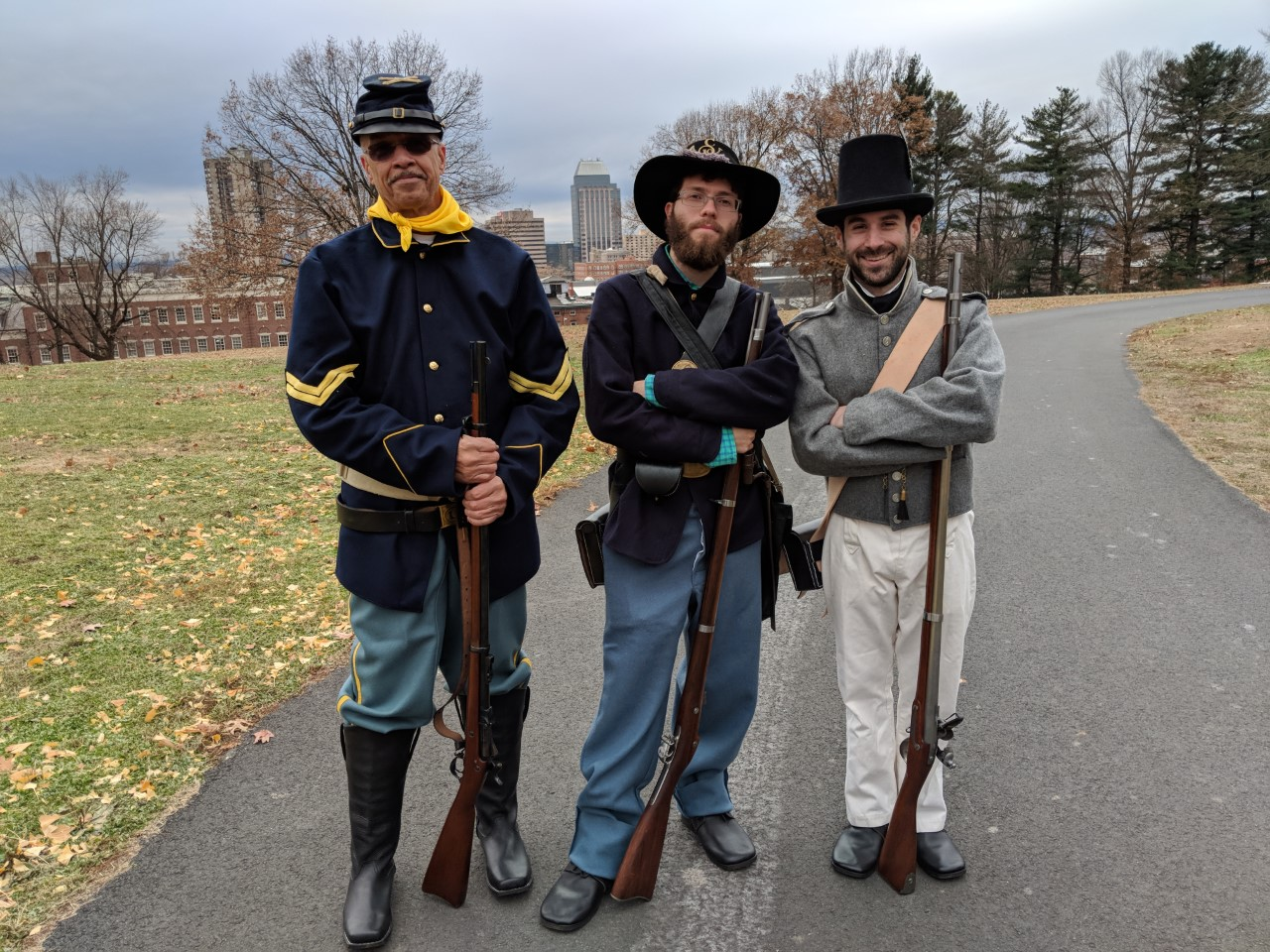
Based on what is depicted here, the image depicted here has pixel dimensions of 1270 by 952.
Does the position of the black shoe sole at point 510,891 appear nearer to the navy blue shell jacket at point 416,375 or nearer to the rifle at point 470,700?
the rifle at point 470,700

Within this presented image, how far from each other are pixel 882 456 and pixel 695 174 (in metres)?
1.08

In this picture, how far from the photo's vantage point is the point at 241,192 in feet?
92.2

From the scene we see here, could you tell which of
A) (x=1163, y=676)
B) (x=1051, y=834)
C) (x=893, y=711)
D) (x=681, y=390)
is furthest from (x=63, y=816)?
(x=1163, y=676)

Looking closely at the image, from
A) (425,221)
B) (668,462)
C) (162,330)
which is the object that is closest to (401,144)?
(425,221)

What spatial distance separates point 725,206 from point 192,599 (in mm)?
4373

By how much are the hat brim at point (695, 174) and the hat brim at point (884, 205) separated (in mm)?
211

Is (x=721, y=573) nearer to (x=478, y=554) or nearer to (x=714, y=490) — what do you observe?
(x=714, y=490)

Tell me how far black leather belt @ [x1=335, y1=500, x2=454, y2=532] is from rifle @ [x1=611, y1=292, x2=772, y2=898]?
848 millimetres

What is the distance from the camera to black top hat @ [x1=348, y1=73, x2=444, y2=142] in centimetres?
254

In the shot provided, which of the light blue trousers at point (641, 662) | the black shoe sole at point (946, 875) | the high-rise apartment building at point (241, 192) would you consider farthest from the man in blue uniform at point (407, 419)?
the high-rise apartment building at point (241, 192)

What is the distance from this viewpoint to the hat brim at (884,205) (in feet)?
9.12

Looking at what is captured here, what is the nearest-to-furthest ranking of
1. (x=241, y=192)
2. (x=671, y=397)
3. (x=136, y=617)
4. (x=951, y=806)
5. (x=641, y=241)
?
(x=671, y=397), (x=951, y=806), (x=136, y=617), (x=241, y=192), (x=641, y=241)

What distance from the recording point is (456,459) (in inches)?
102

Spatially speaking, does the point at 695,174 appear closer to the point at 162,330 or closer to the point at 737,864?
the point at 737,864
